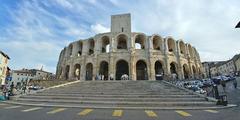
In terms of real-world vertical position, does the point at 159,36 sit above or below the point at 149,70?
above

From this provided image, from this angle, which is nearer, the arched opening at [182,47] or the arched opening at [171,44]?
the arched opening at [171,44]

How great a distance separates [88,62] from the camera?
3731 cm

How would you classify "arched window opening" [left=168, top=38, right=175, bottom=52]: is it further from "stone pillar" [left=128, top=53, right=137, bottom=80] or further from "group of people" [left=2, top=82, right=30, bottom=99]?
"group of people" [left=2, top=82, right=30, bottom=99]

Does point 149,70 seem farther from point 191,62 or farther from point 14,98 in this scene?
point 14,98

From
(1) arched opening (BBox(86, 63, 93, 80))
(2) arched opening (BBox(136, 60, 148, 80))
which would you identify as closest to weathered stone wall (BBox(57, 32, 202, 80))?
(1) arched opening (BBox(86, 63, 93, 80))

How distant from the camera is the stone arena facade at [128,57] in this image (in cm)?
3491

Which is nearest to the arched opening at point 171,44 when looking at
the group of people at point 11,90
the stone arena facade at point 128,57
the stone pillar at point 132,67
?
the stone arena facade at point 128,57

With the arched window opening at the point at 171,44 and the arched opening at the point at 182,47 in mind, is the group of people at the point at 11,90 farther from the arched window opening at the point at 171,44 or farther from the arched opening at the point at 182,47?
the arched opening at the point at 182,47

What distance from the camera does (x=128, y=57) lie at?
3497 cm

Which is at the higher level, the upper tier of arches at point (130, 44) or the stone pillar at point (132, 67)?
the upper tier of arches at point (130, 44)

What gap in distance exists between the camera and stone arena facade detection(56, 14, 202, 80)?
115 ft

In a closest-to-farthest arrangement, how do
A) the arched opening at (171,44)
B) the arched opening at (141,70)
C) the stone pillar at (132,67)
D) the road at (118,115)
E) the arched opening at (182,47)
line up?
1. the road at (118,115)
2. the stone pillar at (132,67)
3. the arched opening at (141,70)
4. the arched opening at (171,44)
5. the arched opening at (182,47)

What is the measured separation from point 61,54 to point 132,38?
22763 millimetres

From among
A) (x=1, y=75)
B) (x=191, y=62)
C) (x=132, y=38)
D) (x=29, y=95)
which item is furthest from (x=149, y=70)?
(x=1, y=75)
